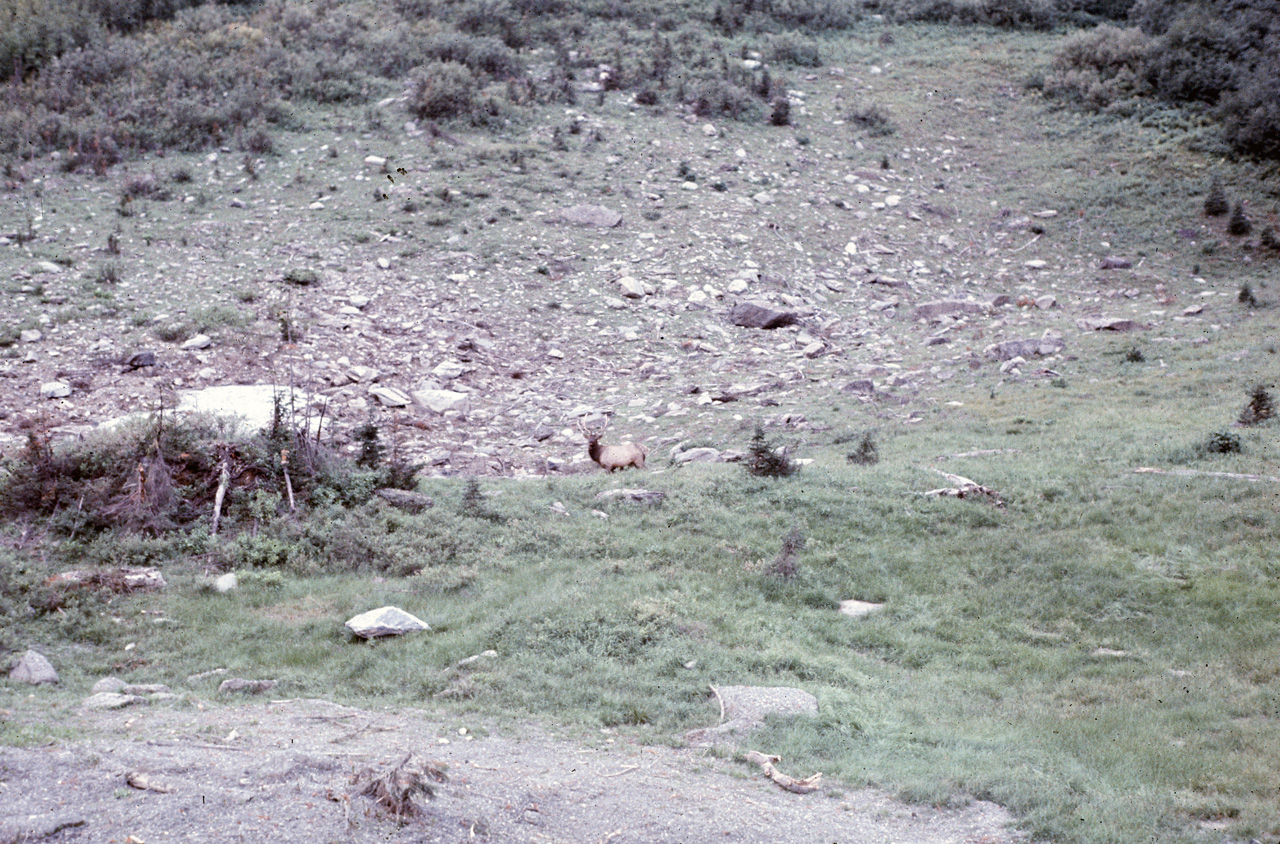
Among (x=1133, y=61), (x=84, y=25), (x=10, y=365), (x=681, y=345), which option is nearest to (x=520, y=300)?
(x=681, y=345)

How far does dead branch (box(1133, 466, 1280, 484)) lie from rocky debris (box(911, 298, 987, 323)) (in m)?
8.61

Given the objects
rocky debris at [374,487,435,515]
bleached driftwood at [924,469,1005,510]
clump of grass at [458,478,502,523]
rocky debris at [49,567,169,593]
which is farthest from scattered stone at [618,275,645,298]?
rocky debris at [49,567,169,593]

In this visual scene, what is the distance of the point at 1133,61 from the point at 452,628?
32005mm

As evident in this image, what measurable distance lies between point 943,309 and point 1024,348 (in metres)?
2.88

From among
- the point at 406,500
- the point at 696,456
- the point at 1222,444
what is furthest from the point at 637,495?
the point at 1222,444

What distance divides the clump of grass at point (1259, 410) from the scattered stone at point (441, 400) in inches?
493

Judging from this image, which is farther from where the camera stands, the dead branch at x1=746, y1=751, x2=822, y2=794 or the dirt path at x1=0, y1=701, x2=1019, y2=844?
the dead branch at x1=746, y1=751, x2=822, y2=794

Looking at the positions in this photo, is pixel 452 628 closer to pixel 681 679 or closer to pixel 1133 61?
pixel 681 679

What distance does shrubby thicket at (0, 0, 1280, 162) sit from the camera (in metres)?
22.6

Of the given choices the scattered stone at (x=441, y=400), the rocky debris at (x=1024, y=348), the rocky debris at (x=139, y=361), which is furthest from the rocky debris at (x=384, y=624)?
the rocky debris at (x=1024, y=348)

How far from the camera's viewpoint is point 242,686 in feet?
24.2

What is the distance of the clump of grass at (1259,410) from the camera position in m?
13.2

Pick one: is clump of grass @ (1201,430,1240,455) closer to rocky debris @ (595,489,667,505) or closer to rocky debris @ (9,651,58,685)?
rocky debris @ (595,489,667,505)

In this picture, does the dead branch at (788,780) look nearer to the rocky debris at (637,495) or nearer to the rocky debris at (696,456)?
the rocky debris at (637,495)
